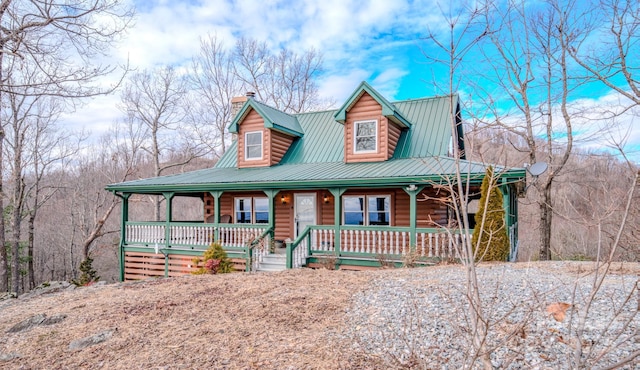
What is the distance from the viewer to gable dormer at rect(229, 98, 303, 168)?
14.6 metres

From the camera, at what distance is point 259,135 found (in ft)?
49.0

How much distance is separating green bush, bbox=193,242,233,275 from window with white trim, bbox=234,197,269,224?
138 inches

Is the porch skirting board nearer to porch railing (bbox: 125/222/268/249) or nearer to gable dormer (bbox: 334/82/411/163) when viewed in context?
porch railing (bbox: 125/222/268/249)

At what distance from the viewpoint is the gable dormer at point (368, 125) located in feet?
41.7

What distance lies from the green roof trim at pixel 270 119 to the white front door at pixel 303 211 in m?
2.83

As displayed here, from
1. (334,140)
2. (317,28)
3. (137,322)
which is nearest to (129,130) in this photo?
(317,28)

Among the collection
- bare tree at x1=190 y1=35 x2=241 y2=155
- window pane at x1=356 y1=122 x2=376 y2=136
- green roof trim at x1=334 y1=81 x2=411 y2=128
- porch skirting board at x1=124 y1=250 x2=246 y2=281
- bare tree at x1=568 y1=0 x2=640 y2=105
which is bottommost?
porch skirting board at x1=124 y1=250 x2=246 y2=281

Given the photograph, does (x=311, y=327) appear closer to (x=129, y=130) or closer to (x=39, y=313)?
(x=39, y=313)

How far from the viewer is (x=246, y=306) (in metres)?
5.99

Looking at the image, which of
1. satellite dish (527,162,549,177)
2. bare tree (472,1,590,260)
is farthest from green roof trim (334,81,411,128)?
satellite dish (527,162,549,177)

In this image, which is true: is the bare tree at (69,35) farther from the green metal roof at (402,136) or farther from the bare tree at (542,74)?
the bare tree at (542,74)

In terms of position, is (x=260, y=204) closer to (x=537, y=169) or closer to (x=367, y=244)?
(x=367, y=244)

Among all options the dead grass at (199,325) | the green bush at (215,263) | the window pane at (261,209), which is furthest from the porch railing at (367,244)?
the window pane at (261,209)

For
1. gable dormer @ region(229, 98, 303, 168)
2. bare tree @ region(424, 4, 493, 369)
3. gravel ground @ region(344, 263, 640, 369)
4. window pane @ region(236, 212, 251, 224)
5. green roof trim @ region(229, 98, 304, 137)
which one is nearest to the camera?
bare tree @ region(424, 4, 493, 369)
